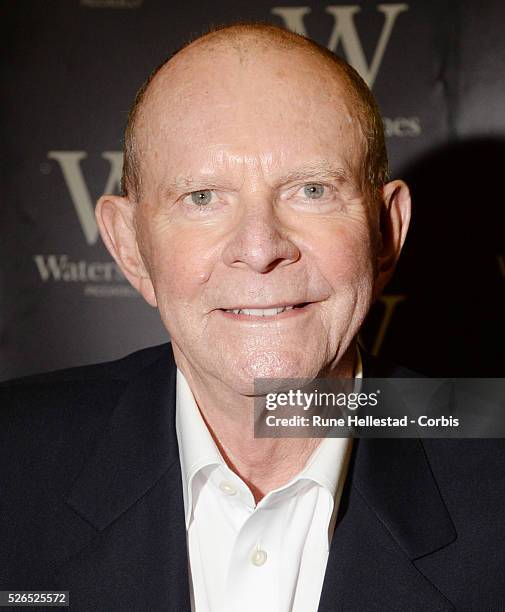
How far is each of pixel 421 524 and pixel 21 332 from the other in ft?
4.42

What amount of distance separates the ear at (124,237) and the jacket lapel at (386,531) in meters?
0.46

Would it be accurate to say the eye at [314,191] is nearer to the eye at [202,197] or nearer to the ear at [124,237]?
the eye at [202,197]

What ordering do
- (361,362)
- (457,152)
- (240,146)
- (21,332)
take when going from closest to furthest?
(240,146)
(361,362)
(457,152)
(21,332)

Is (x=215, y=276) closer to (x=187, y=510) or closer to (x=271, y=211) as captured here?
(x=271, y=211)

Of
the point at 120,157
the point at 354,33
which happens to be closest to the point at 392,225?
the point at 354,33

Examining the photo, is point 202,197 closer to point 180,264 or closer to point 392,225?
point 180,264

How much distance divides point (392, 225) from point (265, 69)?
1.31 feet

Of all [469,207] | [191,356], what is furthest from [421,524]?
[469,207]

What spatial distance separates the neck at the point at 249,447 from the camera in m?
1.47

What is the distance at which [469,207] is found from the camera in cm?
224

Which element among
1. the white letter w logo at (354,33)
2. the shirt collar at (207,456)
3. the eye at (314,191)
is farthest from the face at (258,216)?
the white letter w logo at (354,33)

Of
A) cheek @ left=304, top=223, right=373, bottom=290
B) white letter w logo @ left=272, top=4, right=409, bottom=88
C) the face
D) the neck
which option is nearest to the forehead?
the face

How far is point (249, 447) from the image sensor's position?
1.48 m

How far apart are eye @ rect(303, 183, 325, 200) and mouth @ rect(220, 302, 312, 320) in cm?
16
